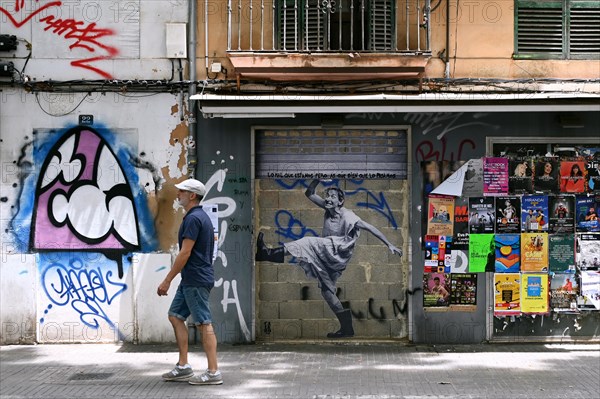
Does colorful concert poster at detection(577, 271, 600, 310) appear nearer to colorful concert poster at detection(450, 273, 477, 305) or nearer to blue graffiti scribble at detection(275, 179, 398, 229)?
colorful concert poster at detection(450, 273, 477, 305)

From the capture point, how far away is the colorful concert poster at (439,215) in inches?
409

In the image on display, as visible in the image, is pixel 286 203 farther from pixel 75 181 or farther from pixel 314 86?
pixel 75 181

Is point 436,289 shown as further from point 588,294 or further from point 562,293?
point 588,294

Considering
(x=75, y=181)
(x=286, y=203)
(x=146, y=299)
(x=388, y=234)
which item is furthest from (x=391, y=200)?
(x=75, y=181)

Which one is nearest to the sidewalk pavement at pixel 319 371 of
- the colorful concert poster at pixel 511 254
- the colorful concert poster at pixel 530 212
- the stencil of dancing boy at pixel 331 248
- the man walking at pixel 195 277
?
the man walking at pixel 195 277

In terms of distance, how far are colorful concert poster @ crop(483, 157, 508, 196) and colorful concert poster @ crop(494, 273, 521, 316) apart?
1.04m

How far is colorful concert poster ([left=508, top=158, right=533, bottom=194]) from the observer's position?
1045 centimetres

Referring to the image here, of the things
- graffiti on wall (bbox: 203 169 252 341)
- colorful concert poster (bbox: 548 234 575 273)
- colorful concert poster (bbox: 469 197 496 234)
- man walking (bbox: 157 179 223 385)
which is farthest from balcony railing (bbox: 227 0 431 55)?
colorful concert poster (bbox: 548 234 575 273)

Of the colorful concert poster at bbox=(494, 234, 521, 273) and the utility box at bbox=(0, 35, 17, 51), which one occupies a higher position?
the utility box at bbox=(0, 35, 17, 51)

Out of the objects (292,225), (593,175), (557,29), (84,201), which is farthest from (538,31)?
(84,201)

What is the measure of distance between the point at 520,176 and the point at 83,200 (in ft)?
17.7

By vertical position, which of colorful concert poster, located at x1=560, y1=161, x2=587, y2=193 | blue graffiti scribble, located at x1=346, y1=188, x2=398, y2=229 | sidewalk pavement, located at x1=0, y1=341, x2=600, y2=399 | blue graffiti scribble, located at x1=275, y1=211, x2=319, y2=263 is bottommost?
sidewalk pavement, located at x1=0, y1=341, x2=600, y2=399

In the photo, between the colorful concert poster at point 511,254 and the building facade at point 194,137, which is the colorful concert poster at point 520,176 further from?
the colorful concert poster at point 511,254

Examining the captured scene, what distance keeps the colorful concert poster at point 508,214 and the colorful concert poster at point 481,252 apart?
7.4 inches
